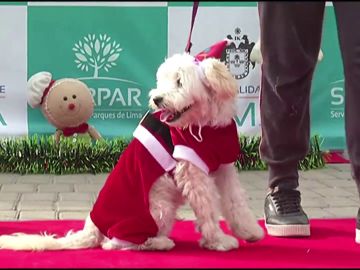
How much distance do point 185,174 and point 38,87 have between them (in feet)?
8.81

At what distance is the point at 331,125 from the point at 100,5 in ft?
6.57

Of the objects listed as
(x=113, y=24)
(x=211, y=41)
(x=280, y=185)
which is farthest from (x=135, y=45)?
(x=280, y=185)

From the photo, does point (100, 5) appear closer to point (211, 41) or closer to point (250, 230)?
point (211, 41)

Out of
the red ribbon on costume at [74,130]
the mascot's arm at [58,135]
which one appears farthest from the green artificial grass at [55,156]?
the red ribbon on costume at [74,130]

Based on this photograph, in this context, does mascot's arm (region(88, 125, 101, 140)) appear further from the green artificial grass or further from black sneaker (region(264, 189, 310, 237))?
black sneaker (region(264, 189, 310, 237))

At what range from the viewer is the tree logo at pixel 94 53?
17.0 ft

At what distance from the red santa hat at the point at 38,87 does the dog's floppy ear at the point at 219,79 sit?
2.65 m

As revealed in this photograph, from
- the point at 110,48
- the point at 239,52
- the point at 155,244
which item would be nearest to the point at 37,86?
the point at 110,48

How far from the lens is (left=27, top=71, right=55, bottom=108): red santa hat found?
5.06 m

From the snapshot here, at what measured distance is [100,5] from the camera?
5.18 m

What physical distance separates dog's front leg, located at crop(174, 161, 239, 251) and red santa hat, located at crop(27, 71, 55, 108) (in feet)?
8.68

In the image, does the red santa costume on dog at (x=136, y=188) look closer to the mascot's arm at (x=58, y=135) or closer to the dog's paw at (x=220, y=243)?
the dog's paw at (x=220, y=243)

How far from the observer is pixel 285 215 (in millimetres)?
3094

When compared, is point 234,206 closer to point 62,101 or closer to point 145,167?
point 145,167
